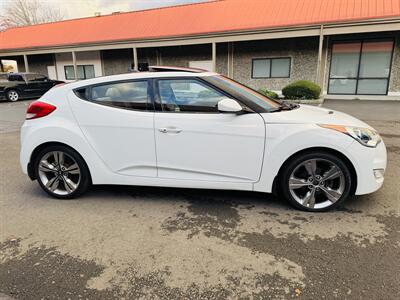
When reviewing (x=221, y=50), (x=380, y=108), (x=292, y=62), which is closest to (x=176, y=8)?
(x=221, y=50)

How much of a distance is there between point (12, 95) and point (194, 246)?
18.0 m

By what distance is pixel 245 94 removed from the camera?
3.75 m

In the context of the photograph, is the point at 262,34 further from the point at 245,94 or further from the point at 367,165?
the point at 367,165

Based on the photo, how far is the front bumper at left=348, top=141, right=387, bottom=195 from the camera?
329cm

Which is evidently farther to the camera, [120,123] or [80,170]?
[80,170]

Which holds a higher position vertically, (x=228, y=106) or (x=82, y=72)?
(x=82, y=72)

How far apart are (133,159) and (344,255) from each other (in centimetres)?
245

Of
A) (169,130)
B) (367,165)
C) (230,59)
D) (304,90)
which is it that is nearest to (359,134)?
(367,165)

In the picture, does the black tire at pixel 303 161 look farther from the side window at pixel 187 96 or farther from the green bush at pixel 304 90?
the green bush at pixel 304 90

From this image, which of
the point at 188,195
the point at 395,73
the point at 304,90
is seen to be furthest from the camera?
the point at 395,73

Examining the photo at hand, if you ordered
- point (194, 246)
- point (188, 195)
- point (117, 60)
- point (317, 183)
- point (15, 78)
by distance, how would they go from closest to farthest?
point (194, 246), point (317, 183), point (188, 195), point (15, 78), point (117, 60)

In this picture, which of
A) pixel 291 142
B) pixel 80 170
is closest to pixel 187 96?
pixel 291 142

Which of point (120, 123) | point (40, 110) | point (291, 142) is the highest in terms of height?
point (40, 110)

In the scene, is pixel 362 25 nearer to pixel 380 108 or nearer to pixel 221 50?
pixel 380 108
